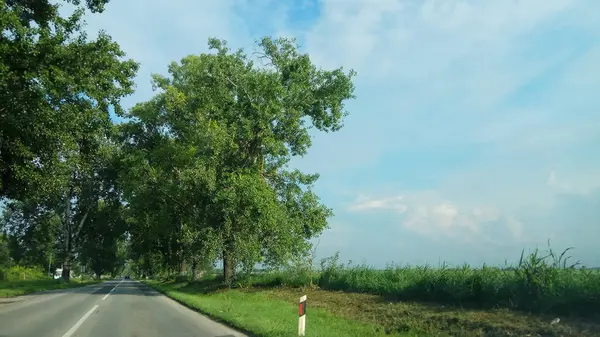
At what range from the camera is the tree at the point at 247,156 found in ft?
96.6

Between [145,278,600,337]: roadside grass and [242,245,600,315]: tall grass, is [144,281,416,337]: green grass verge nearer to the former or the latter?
[145,278,600,337]: roadside grass

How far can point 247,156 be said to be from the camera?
32.8m

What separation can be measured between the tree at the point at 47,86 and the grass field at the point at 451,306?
362 inches

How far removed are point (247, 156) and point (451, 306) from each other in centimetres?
2084

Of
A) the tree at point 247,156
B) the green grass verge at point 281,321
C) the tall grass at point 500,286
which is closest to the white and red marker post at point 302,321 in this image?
the green grass verge at point 281,321

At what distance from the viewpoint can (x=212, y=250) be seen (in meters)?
29.1

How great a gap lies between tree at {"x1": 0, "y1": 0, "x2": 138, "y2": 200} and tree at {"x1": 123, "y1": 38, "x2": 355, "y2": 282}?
9.92m

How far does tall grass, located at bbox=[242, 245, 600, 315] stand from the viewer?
11.2 metres

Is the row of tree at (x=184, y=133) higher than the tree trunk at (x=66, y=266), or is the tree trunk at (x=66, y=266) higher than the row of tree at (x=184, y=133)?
the row of tree at (x=184, y=133)

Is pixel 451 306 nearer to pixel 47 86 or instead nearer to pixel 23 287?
pixel 47 86

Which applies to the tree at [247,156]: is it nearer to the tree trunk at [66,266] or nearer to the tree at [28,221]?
the tree trunk at [66,266]

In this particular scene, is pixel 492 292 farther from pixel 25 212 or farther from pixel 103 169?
pixel 25 212

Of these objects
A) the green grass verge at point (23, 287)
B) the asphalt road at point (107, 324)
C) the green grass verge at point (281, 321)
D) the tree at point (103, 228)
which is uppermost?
the tree at point (103, 228)

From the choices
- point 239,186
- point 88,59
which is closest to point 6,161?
point 88,59
